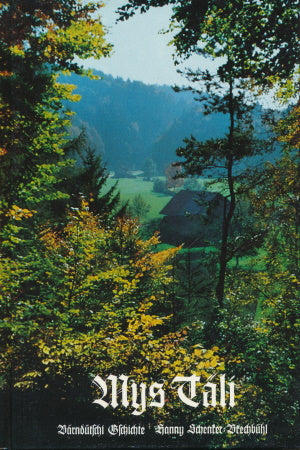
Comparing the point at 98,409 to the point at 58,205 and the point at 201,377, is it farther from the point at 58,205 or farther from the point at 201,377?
the point at 58,205

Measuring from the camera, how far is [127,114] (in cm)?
3397

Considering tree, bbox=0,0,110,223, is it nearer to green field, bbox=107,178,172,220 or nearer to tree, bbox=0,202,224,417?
tree, bbox=0,202,224,417

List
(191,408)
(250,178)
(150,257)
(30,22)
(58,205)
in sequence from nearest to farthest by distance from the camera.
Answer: (191,408) → (30,22) → (250,178) → (150,257) → (58,205)

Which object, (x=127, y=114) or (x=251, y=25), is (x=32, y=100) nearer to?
(x=251, y=25)

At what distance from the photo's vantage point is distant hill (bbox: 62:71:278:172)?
2991 cm

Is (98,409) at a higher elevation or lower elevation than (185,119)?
lower

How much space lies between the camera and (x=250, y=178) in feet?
35.1

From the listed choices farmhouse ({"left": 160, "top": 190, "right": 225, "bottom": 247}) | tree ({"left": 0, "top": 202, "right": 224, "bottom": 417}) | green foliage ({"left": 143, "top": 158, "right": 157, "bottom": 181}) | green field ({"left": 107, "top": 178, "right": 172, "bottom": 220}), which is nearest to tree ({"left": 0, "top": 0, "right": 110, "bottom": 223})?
tree ({"left": 0, "top": 202, "right": 224, "bottom": 417})

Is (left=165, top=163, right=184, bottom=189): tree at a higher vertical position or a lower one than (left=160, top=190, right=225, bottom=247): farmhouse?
higher

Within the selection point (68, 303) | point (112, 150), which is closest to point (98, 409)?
point (68, 303)

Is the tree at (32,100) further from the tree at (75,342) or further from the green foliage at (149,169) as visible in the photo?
the green foliage at (149,169)

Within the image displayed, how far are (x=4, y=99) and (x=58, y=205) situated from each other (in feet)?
29.4

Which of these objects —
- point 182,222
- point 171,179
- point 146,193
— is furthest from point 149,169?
point 182,222

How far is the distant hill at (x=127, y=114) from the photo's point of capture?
29906 mm
